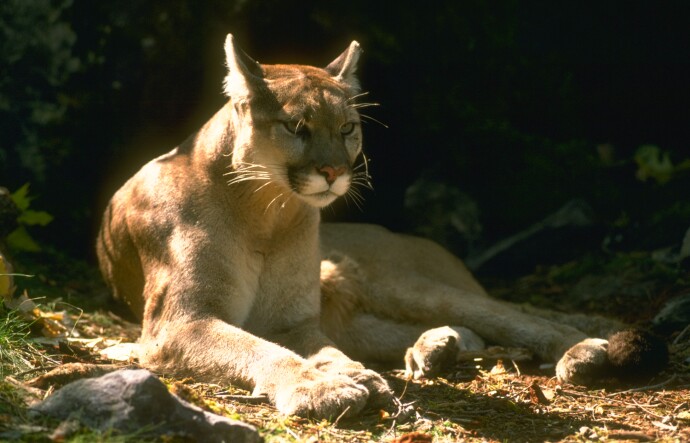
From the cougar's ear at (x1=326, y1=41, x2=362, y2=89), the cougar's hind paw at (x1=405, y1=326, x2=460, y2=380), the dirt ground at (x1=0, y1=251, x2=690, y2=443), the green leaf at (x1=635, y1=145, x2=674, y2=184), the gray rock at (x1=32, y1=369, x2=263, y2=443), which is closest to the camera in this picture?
the gray rock at (x1=32, y1=369, x2=263, y2=443)

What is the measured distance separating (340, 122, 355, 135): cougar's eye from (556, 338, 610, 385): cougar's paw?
5.96 ft

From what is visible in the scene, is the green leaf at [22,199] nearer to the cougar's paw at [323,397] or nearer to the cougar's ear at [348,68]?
the cougar's ear at [348,68]

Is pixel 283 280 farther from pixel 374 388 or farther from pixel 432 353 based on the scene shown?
Answer: pixel 374 388

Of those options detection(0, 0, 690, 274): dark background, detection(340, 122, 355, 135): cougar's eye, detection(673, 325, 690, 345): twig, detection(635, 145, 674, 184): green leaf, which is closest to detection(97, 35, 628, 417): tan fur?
detection(340, 122, 355, 135): cougar's eye

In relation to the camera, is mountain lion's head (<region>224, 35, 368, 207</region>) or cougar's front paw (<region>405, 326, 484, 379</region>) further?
cougar's front paw (<region>405, 326, 484, 379</region>)

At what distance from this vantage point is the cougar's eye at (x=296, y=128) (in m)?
4.74

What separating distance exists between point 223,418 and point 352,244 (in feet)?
10.4

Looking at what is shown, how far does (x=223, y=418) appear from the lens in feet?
10.8

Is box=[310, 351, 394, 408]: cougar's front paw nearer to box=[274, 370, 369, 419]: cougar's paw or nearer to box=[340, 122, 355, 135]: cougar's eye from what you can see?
box=[274, 370, 369, 419]: cougar's paw

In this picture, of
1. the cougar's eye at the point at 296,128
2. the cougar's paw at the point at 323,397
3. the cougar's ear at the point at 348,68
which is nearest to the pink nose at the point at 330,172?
the cougar's eye at the point at 296,128

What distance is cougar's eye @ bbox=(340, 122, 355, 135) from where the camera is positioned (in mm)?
4906

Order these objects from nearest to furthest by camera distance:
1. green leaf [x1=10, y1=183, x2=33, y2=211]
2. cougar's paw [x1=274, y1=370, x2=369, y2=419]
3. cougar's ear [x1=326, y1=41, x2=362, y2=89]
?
1. cougar's paw [x1=274, y1=370, x2=369, y2=419]
2. cougar's ear [x1=326, y1=41, x2=362, y2=89]
3. green leaf [x1=10, y1=183, x2=33, y2=211]

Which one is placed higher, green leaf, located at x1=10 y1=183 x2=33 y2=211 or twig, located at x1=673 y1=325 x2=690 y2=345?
green leaf, located at x1=10 y1=183 x2=33 y2=211

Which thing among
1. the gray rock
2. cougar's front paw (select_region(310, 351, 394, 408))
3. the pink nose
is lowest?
cougar's front paw (select_region(310, 351, 394, 408))
